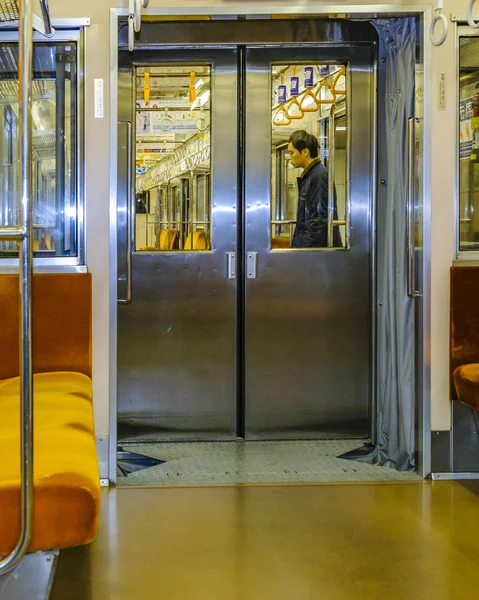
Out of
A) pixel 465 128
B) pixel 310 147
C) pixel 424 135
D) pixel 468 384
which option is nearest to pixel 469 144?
pixel 465 128

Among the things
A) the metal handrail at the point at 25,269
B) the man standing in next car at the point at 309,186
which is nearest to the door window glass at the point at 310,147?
the man standing in next car at the point at 309,186

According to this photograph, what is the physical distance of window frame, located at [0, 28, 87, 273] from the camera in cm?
362

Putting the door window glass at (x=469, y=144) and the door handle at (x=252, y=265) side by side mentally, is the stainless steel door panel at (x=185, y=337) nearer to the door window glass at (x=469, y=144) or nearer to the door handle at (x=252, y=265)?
the door handle at (x=252, y=265)

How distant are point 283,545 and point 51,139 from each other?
214 centimetres

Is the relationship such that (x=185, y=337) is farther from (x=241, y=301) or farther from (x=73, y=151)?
(x=73, y=151)

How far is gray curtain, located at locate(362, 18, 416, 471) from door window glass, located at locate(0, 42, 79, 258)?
5.15 ft

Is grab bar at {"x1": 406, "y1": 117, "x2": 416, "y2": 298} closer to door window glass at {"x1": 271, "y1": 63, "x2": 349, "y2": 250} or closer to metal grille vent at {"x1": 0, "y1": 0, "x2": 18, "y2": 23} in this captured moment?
door window glass at {"x1": 271, "y1": 63, "x2": 349, "y2": 250}

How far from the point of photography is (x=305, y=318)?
4.53 metres

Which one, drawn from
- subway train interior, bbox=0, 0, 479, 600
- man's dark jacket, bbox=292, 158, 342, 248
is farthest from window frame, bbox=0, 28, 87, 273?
man's dark jacket, bbox=292, 158, 342, 248

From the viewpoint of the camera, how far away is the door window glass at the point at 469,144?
373cm

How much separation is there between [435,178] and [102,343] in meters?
1.74

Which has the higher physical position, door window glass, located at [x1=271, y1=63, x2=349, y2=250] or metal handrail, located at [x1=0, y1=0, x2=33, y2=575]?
door window glass, located at [x1=271, y1=63, x2=349, y2=250]

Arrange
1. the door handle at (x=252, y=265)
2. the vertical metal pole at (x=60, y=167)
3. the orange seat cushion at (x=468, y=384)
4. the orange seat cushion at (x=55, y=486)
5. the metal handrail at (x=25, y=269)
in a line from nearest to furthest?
the metal handrail at (x=25, y=269) → the orange seat cushion at (x=55, y=486) → the orange seat cushion at (x=468, y=384) → the vertical metal pole at (x=60, y=167) → the door handle at (x=252, y=265)

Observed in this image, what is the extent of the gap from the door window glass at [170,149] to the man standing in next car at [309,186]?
504 millimetres
